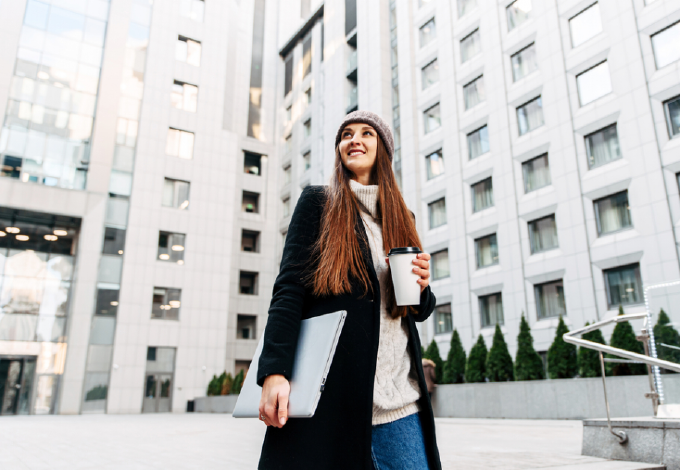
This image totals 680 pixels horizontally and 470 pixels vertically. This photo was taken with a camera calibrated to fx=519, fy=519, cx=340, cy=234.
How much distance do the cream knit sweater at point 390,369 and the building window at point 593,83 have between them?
21251 mm

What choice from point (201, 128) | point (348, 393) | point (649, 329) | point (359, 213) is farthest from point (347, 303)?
point (201, 128)

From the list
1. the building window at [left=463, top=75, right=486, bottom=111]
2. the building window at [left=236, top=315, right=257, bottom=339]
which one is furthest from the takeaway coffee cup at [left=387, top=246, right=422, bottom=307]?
the building window at [left=236, top=315, right=257, bottom=339]

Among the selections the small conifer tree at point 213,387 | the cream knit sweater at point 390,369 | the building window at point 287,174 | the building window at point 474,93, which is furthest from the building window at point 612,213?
the building window at point 287,174

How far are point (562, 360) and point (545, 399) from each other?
4.98ft

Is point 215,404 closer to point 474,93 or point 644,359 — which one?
point 474,93

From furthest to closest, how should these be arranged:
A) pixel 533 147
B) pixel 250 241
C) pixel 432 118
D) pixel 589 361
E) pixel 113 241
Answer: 1. pixel 250 241
2. pixel 113 241
3. pixel 432 118
4. pixel 533 147
5. pixel 589 361

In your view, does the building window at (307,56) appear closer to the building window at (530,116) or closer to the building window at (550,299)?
the building window at (530,116)

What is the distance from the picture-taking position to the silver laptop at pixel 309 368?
1.43 metres

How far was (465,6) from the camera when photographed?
27.6m

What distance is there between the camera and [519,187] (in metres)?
22.9

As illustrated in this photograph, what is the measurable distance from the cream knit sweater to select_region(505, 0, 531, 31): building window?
25.7m

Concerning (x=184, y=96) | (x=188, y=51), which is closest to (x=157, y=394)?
(x=184, y=96)

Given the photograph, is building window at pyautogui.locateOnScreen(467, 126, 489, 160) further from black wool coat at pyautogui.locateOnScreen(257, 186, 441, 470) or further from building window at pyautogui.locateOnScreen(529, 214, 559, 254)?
black wool coat at pyautogui.locateOnScreen(257, 186, 441, 470)

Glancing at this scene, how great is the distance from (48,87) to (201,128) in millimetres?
8823
